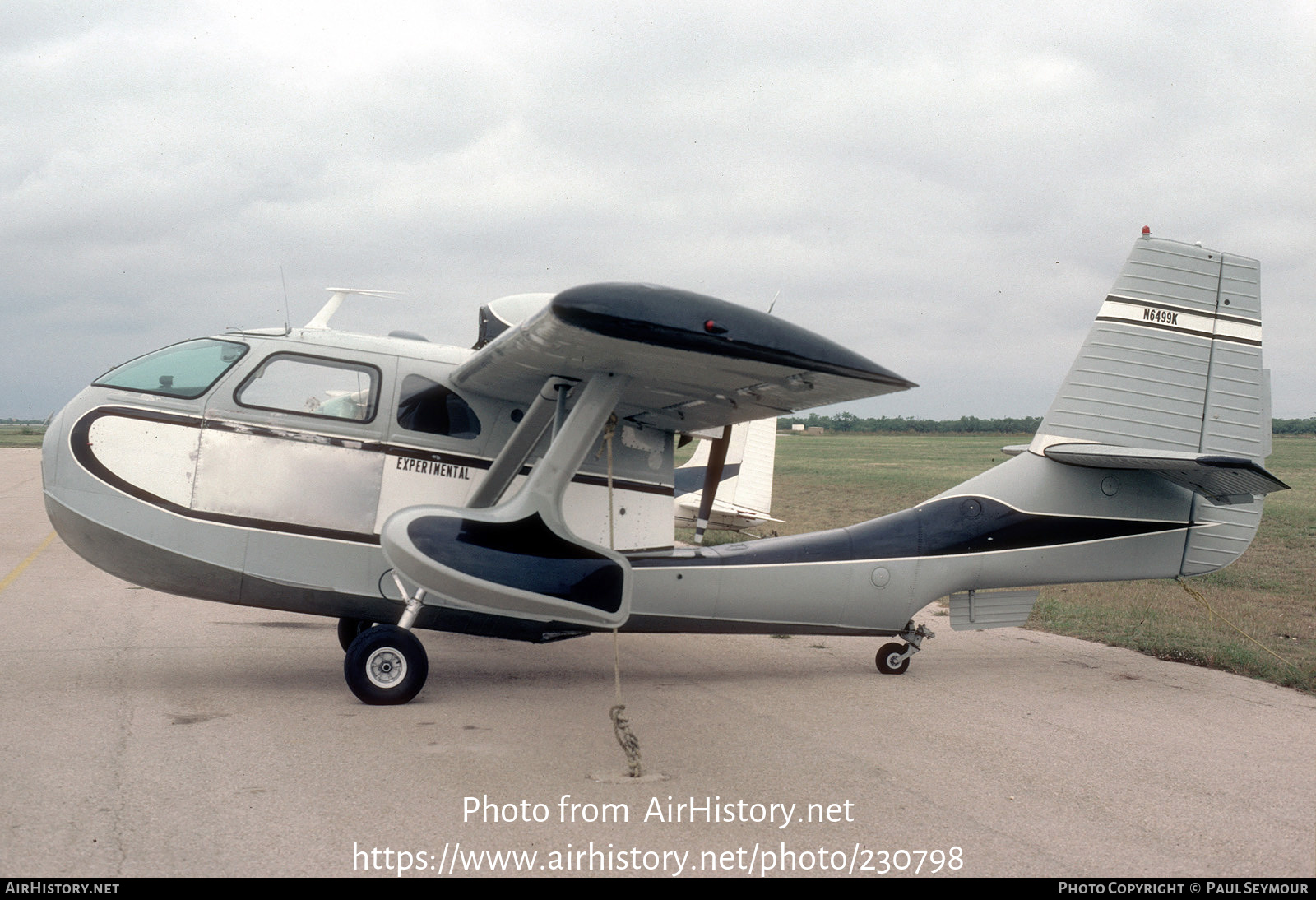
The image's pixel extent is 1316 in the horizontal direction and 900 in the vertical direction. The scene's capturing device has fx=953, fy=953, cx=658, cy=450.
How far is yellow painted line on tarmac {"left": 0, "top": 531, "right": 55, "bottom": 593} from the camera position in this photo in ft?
38.8

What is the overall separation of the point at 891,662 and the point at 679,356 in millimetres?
4064

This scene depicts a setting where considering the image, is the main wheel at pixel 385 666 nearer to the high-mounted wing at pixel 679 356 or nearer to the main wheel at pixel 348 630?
→ the main wheel at pixel 348 630

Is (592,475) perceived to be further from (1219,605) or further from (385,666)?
(1219,605)

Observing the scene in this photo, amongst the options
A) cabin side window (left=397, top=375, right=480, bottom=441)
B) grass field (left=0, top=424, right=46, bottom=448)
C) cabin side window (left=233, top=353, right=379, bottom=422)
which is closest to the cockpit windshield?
cabin side window (left=233, top=353, right=379, bottom=422)

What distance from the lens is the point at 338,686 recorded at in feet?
23.2

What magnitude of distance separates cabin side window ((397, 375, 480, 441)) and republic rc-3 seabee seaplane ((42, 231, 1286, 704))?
1 cm

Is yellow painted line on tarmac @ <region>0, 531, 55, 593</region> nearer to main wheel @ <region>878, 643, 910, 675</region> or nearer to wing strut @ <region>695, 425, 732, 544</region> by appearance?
wing strut @ <region>695, 425, 732, 544</region>

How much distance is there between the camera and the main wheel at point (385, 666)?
21.2ft

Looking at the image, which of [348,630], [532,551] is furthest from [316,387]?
[532,551]

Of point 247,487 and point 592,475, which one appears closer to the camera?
point 247,487

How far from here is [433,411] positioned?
720cm

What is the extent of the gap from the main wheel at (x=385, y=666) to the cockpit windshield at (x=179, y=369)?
7.10 feet

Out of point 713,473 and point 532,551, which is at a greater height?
point 713,473

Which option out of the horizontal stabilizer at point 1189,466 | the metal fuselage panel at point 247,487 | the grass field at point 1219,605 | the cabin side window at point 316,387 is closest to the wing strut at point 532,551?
the metal fuselage panel at point 247,487
